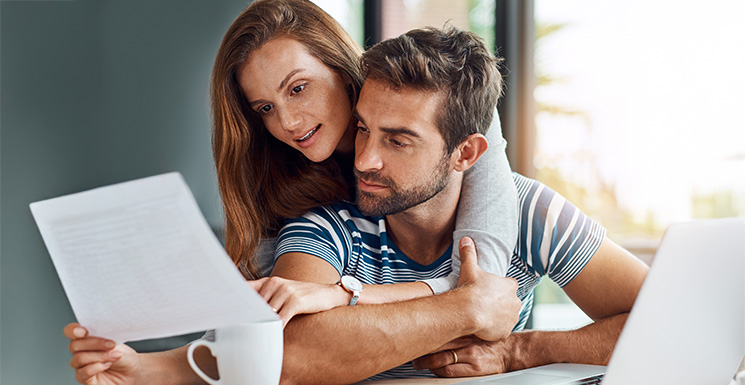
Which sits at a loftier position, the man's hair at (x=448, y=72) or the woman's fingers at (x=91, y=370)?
the man's hair at (x=448, y=72)

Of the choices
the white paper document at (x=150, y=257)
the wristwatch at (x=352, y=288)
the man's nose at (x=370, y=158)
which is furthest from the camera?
the man's nose at (x=370, y=158)

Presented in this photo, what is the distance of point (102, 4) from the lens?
86.6 inches

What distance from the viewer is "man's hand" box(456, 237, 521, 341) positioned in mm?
1118

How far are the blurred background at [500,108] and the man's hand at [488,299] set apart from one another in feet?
4.63

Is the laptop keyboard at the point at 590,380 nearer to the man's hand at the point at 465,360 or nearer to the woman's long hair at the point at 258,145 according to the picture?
the man's hand at the point at 465,360

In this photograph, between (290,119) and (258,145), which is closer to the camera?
(290,119)

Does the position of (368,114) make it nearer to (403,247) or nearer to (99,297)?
(403,247)

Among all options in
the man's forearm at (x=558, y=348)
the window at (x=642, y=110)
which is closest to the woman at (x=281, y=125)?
the man's forearm at (x=558, y=348)

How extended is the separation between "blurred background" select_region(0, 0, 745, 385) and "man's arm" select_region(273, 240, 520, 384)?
4.56 feet

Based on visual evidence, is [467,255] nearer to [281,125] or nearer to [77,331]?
[281,125]

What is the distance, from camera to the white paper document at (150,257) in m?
0.56

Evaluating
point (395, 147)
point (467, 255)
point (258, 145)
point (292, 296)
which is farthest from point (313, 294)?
point (258, 145)

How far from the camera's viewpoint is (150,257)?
1.93 feet

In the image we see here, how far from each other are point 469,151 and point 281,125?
0.44 m
